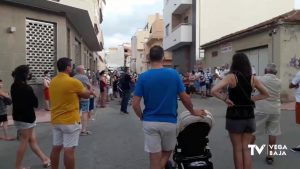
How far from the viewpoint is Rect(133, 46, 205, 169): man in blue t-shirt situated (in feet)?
14.7

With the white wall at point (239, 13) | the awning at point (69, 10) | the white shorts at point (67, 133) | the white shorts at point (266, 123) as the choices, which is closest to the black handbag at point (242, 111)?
the white shorts at point (266, 123)

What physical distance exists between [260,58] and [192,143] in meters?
15.0

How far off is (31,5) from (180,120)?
11636 millimetres

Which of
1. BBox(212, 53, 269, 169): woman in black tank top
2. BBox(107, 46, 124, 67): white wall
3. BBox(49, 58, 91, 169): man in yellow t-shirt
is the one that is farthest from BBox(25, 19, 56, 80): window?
BBox(107, 46, 124, 67): white wall

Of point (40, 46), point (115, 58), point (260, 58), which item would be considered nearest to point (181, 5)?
point (260, 58)

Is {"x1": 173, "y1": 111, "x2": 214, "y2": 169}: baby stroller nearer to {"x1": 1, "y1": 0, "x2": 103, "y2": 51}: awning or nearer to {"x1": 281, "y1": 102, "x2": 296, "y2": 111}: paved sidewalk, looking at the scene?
{"x1": 1, "y1": 0, "x2": 103, "y2": 51}: awning

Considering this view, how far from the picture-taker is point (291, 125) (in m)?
11.1

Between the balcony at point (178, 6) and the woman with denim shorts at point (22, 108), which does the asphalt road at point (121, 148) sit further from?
the balcony at point (178, 6)

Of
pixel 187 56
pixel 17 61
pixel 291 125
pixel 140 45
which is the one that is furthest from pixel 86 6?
pixel 140 45

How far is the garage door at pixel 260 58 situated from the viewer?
1839 cm

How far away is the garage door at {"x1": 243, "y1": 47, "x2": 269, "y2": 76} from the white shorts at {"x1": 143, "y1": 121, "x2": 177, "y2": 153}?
14416mm

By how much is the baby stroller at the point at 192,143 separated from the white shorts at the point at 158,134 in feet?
0.64

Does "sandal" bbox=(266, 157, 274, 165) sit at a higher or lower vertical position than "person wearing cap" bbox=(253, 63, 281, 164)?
lower

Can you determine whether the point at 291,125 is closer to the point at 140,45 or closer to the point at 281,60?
the point at 281,60
